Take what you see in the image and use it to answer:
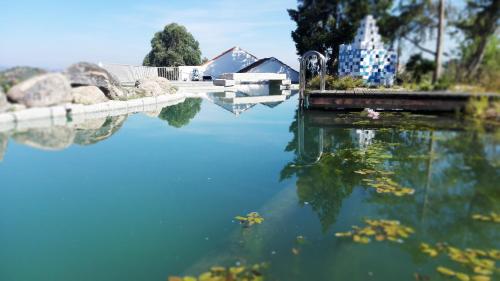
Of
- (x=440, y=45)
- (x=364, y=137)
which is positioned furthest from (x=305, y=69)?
(x=440, y=45)

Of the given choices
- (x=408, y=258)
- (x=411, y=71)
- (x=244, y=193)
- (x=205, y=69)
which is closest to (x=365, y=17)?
(x=411, y=71)

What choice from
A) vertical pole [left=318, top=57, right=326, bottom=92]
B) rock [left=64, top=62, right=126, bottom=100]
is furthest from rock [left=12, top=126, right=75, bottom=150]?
vertical pole [left=318, top=57, right=326, bottom=92]

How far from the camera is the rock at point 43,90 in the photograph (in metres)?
4.64

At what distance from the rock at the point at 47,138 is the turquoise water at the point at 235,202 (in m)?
0.04

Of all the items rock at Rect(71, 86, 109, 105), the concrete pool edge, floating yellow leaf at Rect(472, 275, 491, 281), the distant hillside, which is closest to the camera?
floating yellow leaf at Rect(472, 275, 491, 281)

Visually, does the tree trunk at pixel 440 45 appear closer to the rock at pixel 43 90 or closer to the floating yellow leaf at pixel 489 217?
the floating yellow leaf at pixel 489 217

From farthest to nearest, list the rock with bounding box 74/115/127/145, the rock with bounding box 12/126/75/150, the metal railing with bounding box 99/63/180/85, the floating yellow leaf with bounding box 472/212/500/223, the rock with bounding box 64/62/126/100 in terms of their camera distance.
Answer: the metal railing with bounding box 99/63/180/85, the rock with bounding box 74/115/127/145, the rock with bounding box 12/126/75/150, the rock with bounding box 64/62/126/100, the floating yellow leaf with bounding box 472/212/500/223

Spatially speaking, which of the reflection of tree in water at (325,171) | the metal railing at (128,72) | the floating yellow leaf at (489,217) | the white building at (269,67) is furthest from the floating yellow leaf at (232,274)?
the white building at (269,67)

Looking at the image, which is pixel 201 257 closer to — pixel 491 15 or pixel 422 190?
pixel 422 190

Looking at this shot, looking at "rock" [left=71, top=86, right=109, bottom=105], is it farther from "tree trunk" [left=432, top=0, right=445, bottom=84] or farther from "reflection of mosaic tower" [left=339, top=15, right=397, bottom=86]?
"tree trunk" [left=432, top=0, right=445, bottom=84]

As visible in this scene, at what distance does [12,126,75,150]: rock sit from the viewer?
837 centimetres

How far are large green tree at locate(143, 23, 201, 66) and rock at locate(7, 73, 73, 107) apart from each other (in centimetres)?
4113

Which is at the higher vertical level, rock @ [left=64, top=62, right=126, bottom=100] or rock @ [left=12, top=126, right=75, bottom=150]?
rock @ [left=64, top=62, right=126, bottom=100]

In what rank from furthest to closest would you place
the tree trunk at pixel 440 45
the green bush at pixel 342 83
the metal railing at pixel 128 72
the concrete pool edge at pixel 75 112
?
the metal railing at pixel 128 72 < the green bush at pixel 342 83 < the concrete pool edge at pixel 75 112 < the tree trunk at pixel 440 45
